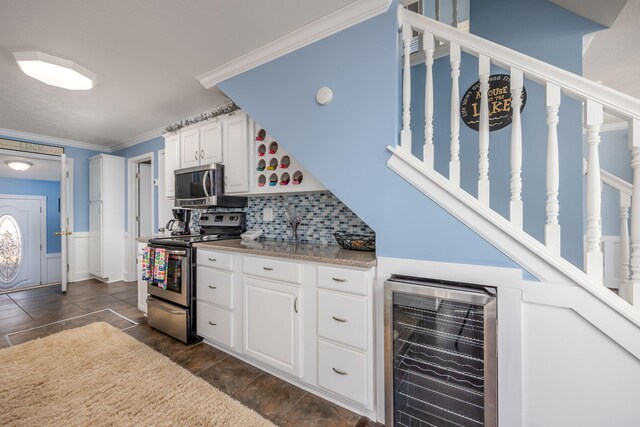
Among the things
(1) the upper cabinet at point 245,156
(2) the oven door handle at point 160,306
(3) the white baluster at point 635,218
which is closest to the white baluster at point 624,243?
(3) the white baluster at point 635,218

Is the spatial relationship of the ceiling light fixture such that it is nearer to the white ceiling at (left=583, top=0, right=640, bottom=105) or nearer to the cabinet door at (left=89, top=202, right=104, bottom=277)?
the cabinet door at (left=89, top=202, right=104, bottom=277)

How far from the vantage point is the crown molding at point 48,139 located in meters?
4.14

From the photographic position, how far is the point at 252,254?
212 centimetres

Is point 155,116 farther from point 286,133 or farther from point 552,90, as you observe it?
point 552,90

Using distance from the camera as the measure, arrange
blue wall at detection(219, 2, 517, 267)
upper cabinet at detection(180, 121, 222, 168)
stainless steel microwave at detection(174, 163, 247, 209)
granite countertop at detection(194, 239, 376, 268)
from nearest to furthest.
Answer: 1. blue wall at detection(219, 2, 517, 267)
2. granite countertop at detection(194, 239, 376, 268)
3. stainless steel microwave at detection(174, 163, 247, 209)
4. upper cabinet at detection(180, 121, 222, 168)

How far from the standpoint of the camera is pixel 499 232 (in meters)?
1.36

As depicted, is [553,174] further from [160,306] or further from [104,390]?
[160,306]

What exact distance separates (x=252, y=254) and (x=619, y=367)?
211cm

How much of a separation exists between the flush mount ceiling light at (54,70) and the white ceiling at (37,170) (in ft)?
10.4

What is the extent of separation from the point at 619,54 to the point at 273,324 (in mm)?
3802

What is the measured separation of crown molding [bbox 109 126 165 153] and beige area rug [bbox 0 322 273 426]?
3056 mm

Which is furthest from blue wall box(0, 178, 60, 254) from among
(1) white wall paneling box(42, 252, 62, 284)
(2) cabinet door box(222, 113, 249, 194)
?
(2) cabinet door box(222, 113, 249, 194)

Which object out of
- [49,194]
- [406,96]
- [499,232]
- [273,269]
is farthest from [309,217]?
[49,194]

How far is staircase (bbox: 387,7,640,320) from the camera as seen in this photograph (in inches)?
46.1
